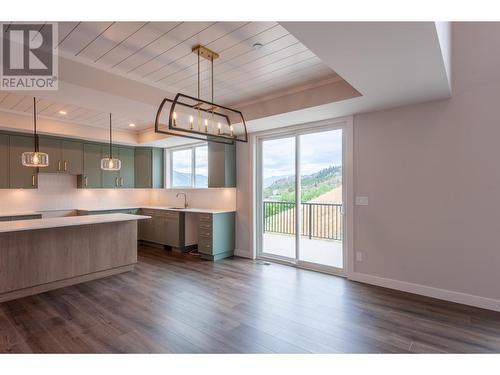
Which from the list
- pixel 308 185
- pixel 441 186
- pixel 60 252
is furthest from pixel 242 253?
pixel 441 186

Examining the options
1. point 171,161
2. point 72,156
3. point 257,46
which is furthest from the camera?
point 171,161

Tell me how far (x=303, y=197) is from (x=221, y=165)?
1707 mm

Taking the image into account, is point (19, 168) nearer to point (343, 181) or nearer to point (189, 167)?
point (189, 167)

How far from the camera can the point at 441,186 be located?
133 inches

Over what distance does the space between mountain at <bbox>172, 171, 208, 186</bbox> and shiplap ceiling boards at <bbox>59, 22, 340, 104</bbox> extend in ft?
9.58

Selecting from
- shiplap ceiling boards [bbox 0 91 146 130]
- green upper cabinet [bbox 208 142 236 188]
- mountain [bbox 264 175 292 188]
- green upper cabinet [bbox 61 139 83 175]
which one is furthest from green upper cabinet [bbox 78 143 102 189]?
mountain [bbox 264 175 292 188]

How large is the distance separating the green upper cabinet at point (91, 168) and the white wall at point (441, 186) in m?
5.44

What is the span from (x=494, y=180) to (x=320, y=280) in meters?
2.42

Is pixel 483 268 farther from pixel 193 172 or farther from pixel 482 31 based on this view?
pixel 193 172

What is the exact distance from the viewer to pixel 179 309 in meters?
3.10

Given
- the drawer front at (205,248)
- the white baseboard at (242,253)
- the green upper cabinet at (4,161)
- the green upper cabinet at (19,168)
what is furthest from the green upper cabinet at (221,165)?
the green upper cabinet at (4,161)

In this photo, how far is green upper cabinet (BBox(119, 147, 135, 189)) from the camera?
6682mm

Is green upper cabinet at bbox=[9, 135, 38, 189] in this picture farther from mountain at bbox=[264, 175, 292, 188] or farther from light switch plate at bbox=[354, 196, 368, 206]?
light switch plate at bbox=[354, 196, 368, 206]

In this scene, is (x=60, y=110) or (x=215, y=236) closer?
(x=60, y=110)
